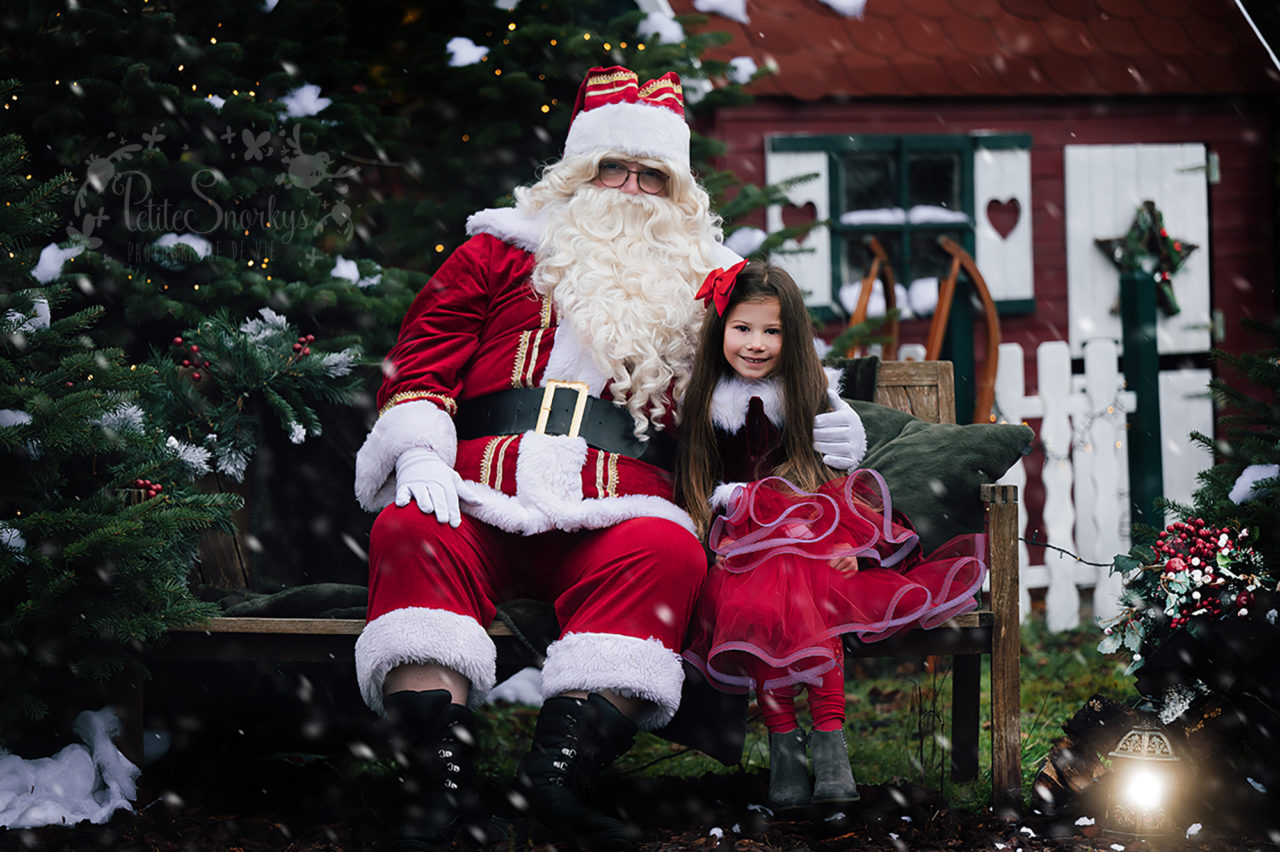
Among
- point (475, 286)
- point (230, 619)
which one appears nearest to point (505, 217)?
point (475, 286)

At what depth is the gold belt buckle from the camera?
3037 mm

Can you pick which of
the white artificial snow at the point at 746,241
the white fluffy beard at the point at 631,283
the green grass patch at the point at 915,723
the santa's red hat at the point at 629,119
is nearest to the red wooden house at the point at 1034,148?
the white artificial snow at the point at 746,241

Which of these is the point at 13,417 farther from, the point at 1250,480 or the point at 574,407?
the point at 1250,480

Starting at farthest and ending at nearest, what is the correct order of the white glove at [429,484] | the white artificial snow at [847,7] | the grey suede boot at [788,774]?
the white artificial snow at [847,7]
the white glove at [429,484]
the grey suede boot at [788,774]

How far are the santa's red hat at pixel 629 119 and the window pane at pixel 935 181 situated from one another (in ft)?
12.4

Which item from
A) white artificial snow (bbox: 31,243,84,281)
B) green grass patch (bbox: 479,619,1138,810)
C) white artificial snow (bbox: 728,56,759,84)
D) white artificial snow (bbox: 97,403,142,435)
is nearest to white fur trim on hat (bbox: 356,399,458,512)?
white artificial snow (bbox: 97,403,142,435)

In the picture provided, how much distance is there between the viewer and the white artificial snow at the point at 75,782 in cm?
272

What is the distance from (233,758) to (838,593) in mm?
1907

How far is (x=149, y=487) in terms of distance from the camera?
297 centimetres

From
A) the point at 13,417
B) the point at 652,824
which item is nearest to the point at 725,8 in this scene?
the point at 13,417

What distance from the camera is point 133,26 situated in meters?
3.91

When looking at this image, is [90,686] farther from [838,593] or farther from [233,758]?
[838,593]

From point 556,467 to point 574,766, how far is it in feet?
2.60

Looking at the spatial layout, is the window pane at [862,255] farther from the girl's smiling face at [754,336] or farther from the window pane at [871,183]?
the girl's smiling face at [754,336]
